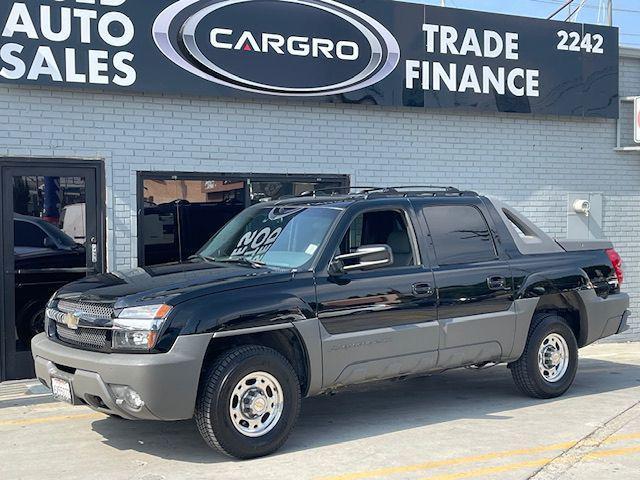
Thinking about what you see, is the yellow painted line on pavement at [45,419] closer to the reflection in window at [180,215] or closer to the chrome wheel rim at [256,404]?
the chrome wheel rim at [256,404]

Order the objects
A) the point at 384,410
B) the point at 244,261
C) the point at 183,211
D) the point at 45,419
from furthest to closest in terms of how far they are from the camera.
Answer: the point at 183,211
the point at 384,410
the point at 45,419
the point at 244,261

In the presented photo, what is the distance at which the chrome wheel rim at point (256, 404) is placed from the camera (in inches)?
233

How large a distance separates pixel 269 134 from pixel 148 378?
5.15 metres

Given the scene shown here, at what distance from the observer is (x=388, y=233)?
731cm

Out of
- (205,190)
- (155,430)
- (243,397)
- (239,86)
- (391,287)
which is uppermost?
(239,86)

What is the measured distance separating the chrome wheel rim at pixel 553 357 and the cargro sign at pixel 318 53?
13.4 ft

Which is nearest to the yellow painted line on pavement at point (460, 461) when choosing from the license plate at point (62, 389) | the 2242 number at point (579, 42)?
the license plate at point (62, 389)

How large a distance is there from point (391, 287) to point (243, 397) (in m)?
1.59

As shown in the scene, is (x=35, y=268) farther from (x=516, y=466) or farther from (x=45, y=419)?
(x=516, y=466)

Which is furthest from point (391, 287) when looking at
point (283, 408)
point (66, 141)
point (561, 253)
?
point (66, 141)

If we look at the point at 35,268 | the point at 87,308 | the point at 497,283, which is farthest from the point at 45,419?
the point at 497,283

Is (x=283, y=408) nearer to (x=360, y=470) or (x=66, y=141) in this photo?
(x=360, y=470)

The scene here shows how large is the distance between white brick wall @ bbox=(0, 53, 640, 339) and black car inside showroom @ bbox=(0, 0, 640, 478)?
23 mm

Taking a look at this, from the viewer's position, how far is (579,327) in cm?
830
